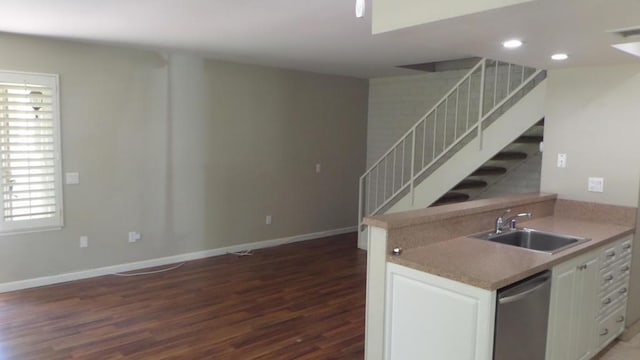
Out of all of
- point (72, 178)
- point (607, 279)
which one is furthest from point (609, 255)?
point (72, 178)

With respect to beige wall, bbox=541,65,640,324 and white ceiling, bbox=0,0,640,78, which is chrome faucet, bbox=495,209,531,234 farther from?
white ceiling, bbox=0,0,640,78

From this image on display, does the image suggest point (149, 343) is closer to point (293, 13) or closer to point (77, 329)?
point (77, 329)

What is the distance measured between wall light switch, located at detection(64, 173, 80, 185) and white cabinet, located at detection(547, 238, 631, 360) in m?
4.39

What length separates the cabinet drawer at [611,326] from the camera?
3178 millimetres

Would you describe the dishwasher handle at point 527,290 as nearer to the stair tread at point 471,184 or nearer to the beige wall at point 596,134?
the beige wall at point 596,134

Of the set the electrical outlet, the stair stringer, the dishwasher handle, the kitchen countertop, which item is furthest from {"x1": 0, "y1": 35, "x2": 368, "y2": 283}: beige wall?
the dishwasher handle

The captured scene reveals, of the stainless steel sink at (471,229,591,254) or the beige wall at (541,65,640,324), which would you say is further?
the beige wall at (541,65,640,324)

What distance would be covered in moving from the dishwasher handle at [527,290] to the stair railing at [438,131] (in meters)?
2.74

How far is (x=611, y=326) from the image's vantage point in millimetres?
3305

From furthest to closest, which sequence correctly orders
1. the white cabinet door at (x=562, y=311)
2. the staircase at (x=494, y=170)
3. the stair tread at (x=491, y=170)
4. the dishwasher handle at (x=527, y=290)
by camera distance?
the stair tread at (x=491, y=170)
the staircase at (x=494, y=170)
the white cabinet door at (x=562, y=311)
the dishwasher handle at (x=527, y=290)

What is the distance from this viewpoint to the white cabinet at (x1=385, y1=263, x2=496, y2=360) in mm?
2166

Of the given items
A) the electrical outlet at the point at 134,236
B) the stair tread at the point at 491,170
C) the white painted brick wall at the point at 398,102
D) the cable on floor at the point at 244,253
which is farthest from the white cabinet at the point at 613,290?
the electrical outlet at the point at 134,236

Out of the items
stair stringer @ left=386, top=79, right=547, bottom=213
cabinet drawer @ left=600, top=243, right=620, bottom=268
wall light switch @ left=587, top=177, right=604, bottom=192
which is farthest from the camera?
stair stringer @ left=386, top=79, right=547, bottom=213

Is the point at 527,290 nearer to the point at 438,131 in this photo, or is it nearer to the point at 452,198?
the point at 452,198
